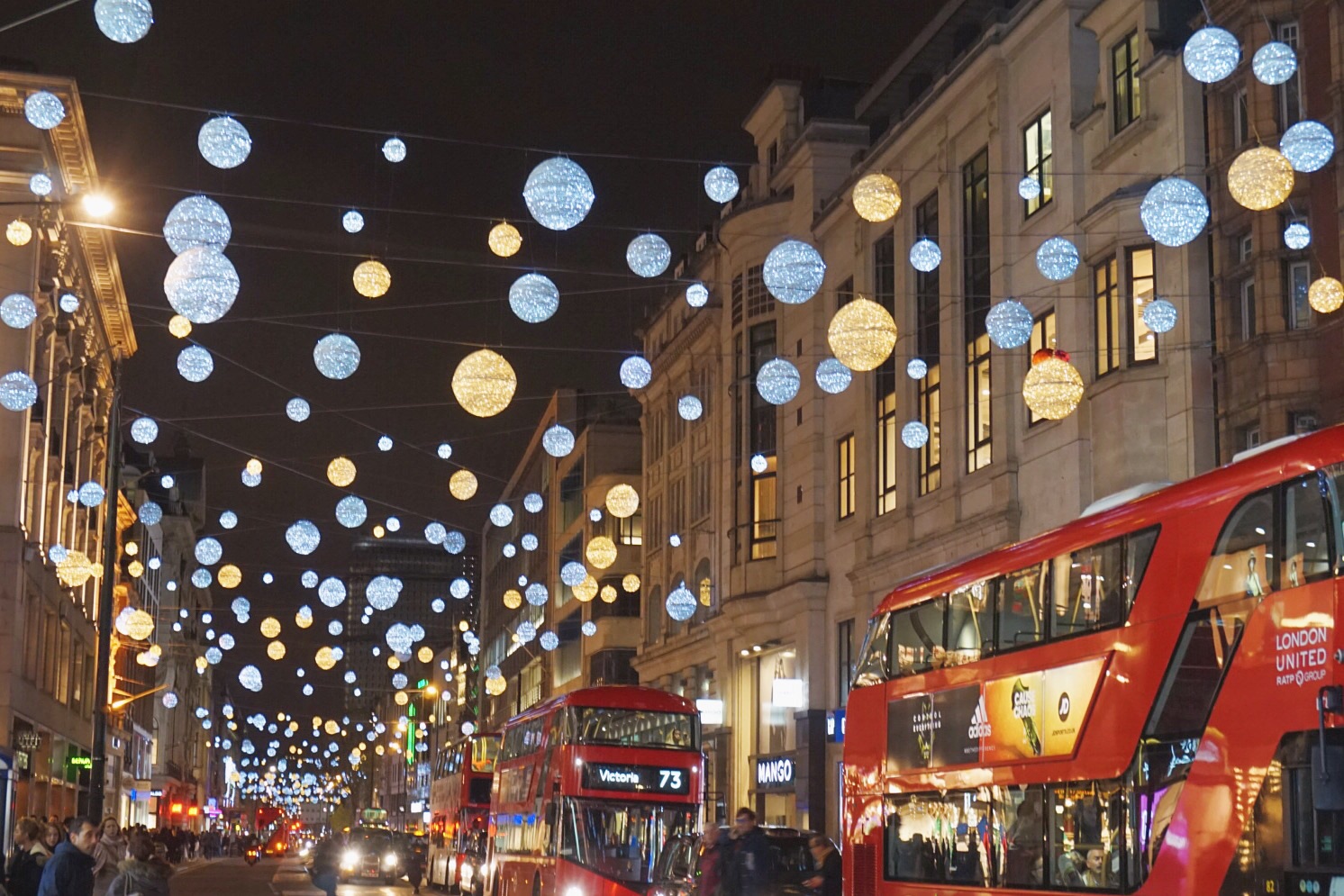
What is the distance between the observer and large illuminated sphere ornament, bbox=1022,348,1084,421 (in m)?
22.5

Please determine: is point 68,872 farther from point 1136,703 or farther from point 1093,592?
point 1093,592

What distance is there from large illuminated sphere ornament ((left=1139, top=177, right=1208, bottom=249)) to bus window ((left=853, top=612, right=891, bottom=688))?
16.4ft

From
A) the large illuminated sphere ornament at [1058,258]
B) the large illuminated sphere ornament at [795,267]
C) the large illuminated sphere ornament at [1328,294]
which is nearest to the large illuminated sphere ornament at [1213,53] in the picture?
the large illuminated sphere ornament at [1328,294]

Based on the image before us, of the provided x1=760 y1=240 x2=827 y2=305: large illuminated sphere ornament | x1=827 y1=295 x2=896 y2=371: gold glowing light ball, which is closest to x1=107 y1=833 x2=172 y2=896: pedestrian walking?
x1=827 y1=295 x2=896 y2=371: gold glowing light ball

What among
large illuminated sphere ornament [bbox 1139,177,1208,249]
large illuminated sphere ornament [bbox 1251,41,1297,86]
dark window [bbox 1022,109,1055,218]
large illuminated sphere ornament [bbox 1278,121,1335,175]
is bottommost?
large illuminated sphere ornament [bbox 1139,177,1208,249]

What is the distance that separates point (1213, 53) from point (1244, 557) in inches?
353

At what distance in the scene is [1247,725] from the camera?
11422 millimetres

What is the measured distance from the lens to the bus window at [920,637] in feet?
54.8

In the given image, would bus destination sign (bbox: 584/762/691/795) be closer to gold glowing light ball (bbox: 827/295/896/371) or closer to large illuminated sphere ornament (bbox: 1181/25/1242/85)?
gold glowing light ball (bbox: 827/295/896/371)

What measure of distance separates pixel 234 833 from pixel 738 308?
351ft

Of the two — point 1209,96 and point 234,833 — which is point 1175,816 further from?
point 234,833

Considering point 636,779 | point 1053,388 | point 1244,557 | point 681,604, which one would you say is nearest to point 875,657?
point 1053,388

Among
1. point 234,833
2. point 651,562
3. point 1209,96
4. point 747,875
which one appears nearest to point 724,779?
point 651,562

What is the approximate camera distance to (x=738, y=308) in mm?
46656
